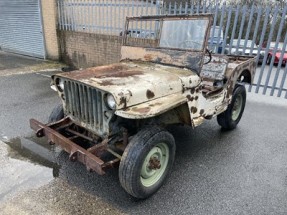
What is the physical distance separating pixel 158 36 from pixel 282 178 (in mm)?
2661

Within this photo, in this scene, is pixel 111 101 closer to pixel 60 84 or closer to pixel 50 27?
pixel 60 84

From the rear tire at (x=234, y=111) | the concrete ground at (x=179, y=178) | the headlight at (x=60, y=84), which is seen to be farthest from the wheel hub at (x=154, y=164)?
the rear tire at (x=234, y=111)

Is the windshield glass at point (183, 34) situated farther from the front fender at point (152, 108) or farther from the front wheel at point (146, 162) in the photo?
the front wheel at point (146, 162)

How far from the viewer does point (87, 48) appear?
902cm

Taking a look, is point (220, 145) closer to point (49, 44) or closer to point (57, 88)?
point (57, 88)

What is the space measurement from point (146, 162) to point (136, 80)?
93 cm

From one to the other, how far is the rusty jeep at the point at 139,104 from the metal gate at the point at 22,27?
25.8 ft

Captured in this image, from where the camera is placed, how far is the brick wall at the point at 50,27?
9555 mm

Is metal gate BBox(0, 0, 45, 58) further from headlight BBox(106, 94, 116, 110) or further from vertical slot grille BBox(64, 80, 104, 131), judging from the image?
headlight BBox(106, 94, 116, 110)

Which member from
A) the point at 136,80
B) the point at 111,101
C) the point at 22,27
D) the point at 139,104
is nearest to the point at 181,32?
the point at 136,80

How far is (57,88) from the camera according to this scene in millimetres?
3068

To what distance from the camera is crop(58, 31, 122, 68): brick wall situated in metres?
8.28

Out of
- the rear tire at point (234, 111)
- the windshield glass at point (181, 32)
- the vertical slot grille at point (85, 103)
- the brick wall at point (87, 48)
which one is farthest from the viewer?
the brick wall at point (87, 48)

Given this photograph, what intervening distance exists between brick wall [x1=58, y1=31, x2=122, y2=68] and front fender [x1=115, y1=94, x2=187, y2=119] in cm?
570
